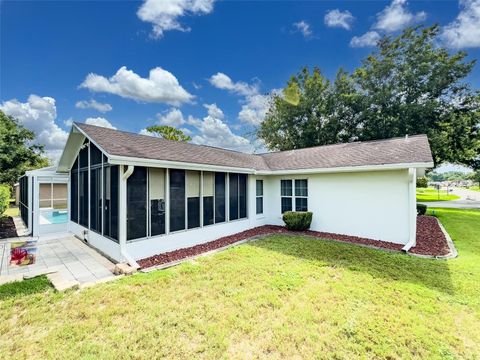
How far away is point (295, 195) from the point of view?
10742mm

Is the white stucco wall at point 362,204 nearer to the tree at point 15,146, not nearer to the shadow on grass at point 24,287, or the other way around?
the shadow on grass at point 24,287

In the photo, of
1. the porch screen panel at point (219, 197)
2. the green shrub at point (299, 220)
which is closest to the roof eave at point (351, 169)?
the green shrub at point (299, 220)

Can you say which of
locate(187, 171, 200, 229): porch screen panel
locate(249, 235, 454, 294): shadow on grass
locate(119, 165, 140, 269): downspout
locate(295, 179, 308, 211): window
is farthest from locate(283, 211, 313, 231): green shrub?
locate(119, 165, 140, 269): downspout

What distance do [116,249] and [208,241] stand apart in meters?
3.11

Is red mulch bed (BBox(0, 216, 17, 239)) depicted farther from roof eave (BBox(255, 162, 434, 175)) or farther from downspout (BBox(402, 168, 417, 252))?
downspout (BBox(402, 168, 417, 252))

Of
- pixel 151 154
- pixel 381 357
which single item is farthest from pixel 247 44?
pixel 381 357

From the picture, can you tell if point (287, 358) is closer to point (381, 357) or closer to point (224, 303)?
point (381, 357)

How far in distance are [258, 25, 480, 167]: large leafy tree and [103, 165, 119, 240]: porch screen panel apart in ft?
66.5

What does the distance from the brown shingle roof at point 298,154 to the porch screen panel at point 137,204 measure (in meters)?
0.62

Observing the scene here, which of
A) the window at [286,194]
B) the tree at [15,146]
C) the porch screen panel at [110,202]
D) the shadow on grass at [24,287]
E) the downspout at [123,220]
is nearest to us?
the shadow on grass at [24,287]

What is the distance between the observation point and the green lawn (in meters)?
3.16

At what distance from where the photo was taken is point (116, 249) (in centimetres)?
627

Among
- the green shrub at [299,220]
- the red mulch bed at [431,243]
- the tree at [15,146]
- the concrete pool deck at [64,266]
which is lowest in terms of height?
the red mulch bed at [431,243]

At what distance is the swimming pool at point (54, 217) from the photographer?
10.2 metres
